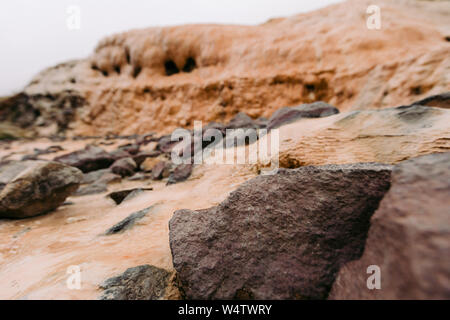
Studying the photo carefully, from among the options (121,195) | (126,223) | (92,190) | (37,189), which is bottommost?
(92,190)

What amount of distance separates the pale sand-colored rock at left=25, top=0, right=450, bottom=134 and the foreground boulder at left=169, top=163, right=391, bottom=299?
581 cm

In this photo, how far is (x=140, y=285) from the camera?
126 centimetres

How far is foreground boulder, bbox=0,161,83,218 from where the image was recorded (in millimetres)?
2908

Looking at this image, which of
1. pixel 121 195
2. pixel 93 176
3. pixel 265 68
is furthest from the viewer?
pixel 265 68

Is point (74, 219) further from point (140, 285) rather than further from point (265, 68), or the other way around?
point (265, 68)

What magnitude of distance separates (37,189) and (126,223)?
157 centimetres

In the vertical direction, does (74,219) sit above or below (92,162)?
below

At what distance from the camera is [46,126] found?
17.5 metres

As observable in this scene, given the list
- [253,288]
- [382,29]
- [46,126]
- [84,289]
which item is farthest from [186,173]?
[46,126]

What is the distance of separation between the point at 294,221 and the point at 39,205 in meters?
3.42

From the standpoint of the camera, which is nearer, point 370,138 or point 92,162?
point 370,138

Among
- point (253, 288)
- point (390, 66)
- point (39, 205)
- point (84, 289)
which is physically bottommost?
point (39, 205)

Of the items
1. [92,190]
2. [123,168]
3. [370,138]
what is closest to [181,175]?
[92,190]

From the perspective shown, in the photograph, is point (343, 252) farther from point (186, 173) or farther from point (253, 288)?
point (186, 173)
